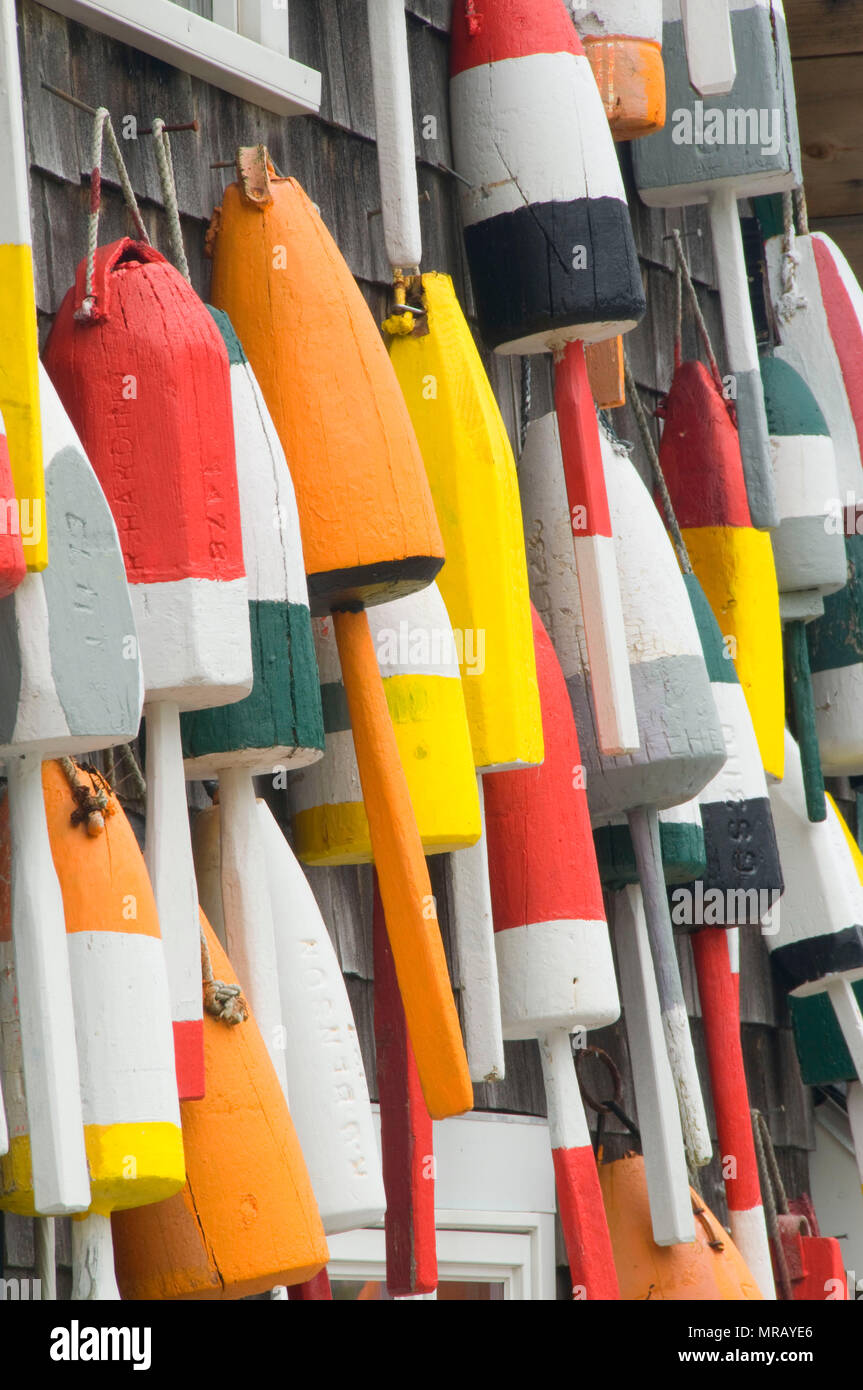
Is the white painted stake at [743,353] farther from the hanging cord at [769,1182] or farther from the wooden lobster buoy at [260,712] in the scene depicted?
the wooden lobster buoy at [260,712]

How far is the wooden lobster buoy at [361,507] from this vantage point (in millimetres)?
2201

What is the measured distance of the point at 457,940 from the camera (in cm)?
248

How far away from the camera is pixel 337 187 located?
274 cm

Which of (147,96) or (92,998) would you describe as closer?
(92,998)

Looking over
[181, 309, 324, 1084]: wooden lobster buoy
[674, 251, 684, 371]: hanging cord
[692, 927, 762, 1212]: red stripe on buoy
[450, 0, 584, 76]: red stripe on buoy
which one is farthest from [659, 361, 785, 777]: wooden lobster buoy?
[181, 309, 324, 1084]: wooden lobster buoy

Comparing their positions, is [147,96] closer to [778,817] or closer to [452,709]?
[452,709]

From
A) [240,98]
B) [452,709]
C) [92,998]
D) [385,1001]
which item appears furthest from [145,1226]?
[240,98]

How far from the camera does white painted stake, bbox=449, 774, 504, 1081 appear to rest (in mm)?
2447

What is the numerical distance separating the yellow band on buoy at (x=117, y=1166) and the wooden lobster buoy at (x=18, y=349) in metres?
0.47

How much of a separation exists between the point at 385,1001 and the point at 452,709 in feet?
1.10

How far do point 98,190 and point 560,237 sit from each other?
0.70 meters

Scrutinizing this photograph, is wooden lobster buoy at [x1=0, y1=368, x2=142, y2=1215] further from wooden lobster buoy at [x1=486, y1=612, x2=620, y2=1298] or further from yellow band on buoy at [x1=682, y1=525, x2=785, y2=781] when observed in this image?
yellow band on buoy at [x1=682, y1=525, x2=785, y2=781]

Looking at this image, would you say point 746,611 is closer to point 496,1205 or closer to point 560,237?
point 560,237

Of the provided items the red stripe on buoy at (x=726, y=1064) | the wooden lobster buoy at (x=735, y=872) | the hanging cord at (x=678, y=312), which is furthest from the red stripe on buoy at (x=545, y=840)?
the hanging cord at (x=678, y=312)
